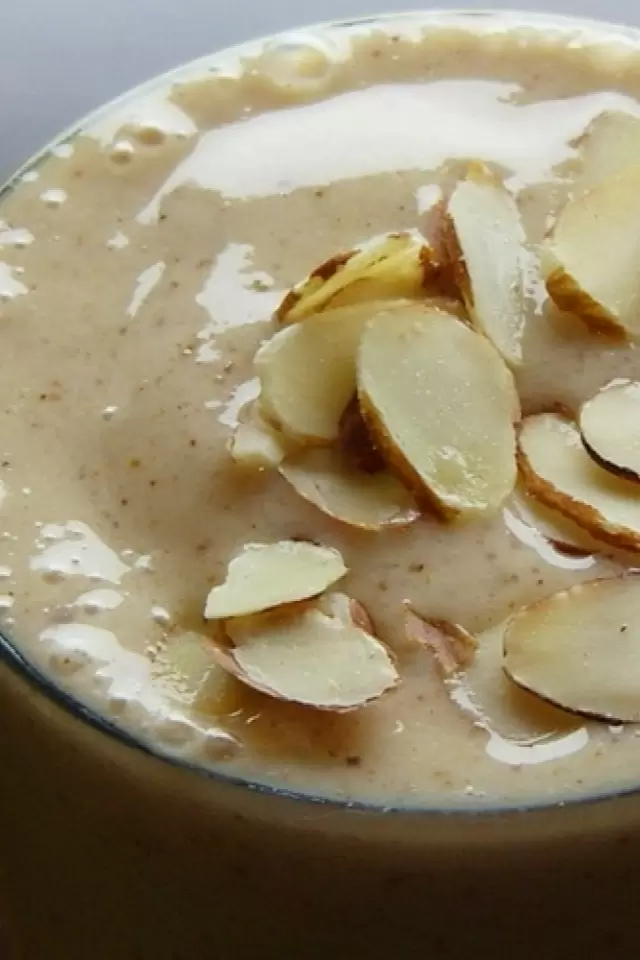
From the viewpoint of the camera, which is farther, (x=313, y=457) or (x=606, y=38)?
(x=606, y=38)

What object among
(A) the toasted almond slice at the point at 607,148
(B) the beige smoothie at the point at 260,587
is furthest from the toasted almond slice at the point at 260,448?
(A) the toasted almond slice at the point at 607,148

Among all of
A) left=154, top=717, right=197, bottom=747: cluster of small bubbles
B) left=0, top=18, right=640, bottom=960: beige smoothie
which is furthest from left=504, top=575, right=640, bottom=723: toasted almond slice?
left=154, top=717, right=197, bottom=747: cluster of small bubbles

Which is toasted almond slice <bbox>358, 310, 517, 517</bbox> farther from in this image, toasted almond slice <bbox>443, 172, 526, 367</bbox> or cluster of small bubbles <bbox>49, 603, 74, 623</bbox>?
cluster of small bubbles <bbox>49, 603, 74, 623</bbox>

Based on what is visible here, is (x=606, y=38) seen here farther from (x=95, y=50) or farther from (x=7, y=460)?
(x=95, y=50)

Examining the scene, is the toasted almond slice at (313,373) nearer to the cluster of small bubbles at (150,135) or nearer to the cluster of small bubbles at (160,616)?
the cluster of small bubbles at (160,616)

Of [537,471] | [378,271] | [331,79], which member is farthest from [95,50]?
[537,471]
